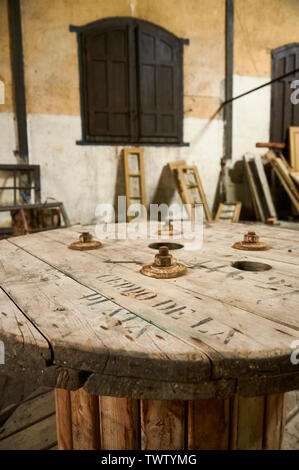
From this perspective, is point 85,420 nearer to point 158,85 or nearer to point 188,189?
point 188,189

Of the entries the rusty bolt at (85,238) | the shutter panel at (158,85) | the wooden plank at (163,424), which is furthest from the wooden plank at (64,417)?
the shutter panel at (158,85)

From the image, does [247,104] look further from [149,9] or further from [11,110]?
[11,110]

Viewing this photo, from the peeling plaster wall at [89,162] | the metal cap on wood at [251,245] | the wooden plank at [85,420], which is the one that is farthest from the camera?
the peeling plaster wall at [89,162]

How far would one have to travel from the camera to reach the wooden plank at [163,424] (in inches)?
35.1

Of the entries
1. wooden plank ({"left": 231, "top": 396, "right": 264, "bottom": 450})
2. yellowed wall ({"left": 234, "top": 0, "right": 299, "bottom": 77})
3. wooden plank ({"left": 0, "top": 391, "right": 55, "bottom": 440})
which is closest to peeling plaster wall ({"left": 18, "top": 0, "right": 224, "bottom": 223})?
yellowed wall ({"left": 234, "top": 0, "right": 299, "bottom": 77})

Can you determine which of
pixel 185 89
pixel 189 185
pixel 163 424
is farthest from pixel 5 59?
pixel 163 424

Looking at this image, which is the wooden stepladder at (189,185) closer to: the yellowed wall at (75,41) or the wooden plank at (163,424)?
the yellowed wall at (75,41)

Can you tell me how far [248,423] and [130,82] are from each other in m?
5.25

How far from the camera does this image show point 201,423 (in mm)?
906

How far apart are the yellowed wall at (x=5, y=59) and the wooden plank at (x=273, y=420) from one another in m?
4.81

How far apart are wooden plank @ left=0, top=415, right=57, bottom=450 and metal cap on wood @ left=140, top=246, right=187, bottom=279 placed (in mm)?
1205

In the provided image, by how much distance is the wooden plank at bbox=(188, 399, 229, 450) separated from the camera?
894 millimetres

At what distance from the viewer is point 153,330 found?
78cm

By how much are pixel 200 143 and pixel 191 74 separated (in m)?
1.18
